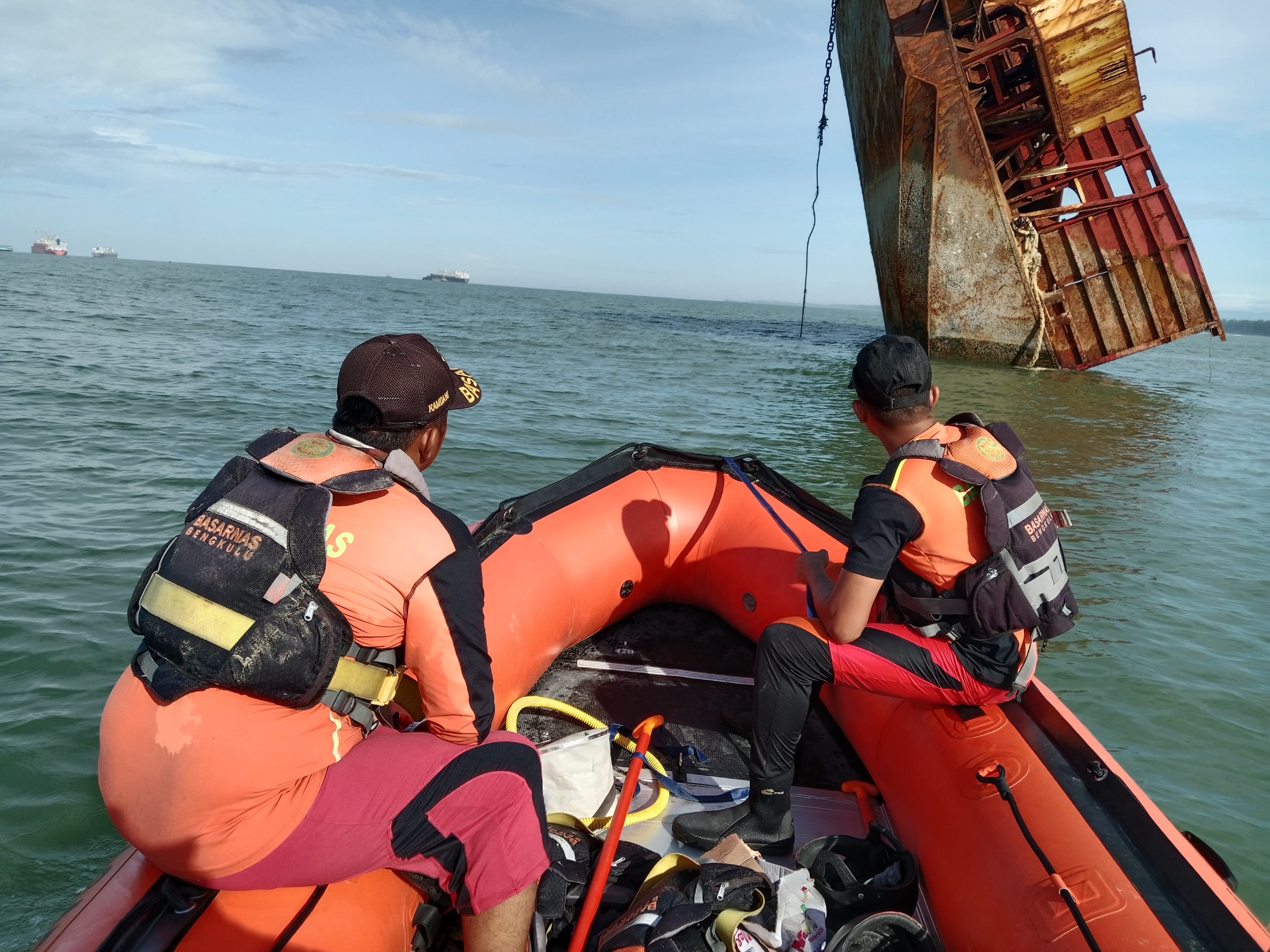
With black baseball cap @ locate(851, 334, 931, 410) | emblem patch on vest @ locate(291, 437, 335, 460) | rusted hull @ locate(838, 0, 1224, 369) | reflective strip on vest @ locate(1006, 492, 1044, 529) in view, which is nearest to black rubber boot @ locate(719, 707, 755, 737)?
reflective strip on vest @ locate(1006, 492, 1044, 529)

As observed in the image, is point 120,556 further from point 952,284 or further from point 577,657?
point 952,284

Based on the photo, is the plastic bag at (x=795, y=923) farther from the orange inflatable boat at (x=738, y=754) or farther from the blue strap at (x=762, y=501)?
the blue strap at (x=762, y=501)

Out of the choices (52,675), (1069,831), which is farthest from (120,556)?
(1069,831)

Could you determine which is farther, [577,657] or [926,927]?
[577,657]

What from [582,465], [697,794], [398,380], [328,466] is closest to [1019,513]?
[697,794]

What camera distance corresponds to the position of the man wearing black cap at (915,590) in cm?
236

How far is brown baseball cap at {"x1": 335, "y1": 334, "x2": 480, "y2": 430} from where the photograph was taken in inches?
73.9

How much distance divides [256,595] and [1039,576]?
2.11 metres

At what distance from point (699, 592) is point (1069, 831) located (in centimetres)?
219

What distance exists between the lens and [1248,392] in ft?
72.7

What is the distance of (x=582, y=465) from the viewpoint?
10.1 meters

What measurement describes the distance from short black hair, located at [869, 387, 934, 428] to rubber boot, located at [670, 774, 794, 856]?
3.87 feet

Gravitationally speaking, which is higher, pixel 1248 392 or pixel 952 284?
pixel 952 284

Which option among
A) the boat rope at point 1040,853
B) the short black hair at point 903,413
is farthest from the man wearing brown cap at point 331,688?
the short black hair at point 903,413
